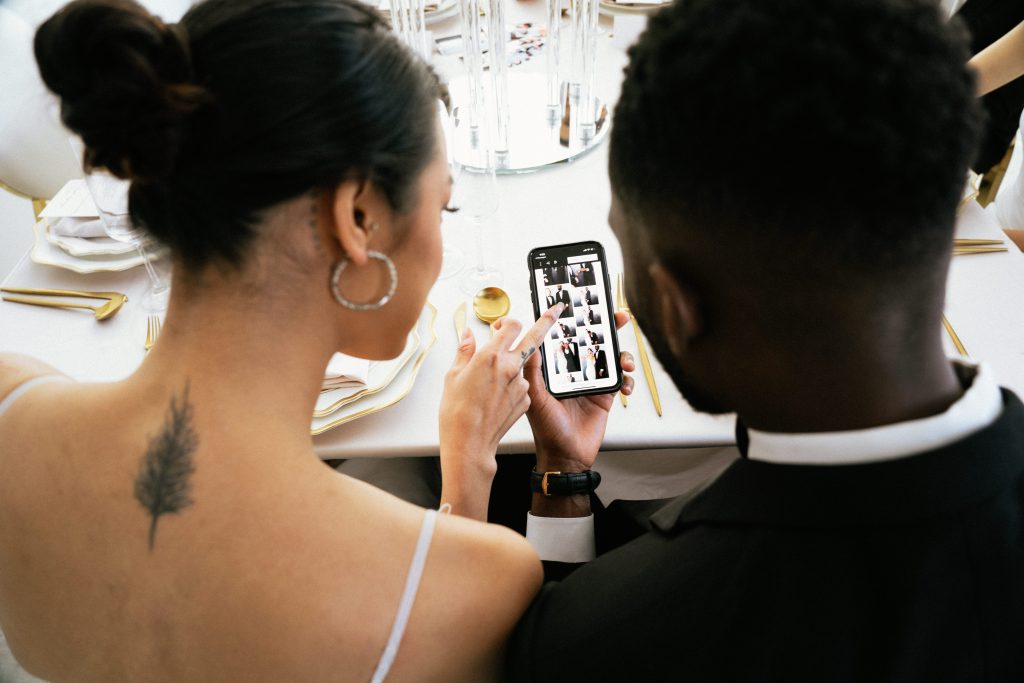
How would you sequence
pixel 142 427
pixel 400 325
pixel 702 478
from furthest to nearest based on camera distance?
pixel 702 478, pixel 400 325, pixel 142 427

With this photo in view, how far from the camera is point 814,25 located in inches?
18.8

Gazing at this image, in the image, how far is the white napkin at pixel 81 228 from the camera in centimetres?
129

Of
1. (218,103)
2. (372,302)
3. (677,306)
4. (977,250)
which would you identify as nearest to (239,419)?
(372,302)

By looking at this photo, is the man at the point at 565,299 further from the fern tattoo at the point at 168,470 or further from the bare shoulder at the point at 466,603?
the fern tattoo at the point at 168,470

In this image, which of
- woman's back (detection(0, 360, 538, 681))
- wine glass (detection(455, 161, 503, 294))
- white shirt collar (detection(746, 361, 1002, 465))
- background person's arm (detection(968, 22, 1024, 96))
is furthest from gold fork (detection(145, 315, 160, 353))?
background person's arm (detection(968, 22, 1024, 96))

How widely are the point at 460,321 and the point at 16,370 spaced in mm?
608

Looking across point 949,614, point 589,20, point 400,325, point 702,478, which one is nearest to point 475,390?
point 400,325

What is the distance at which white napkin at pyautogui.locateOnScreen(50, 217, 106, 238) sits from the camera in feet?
4.25

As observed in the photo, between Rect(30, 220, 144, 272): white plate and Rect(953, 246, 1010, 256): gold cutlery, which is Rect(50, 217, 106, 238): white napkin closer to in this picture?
Rect(30, 220, 144, 272): white plate

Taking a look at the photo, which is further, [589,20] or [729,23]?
[589,20]

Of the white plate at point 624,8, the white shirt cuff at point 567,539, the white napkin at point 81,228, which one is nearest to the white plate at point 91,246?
the white napkin at point 81,228

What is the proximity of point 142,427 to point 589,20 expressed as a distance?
4.00ft

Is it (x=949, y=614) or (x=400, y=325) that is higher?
(x=400, y=325)

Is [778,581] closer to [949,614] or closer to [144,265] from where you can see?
[949,614]
